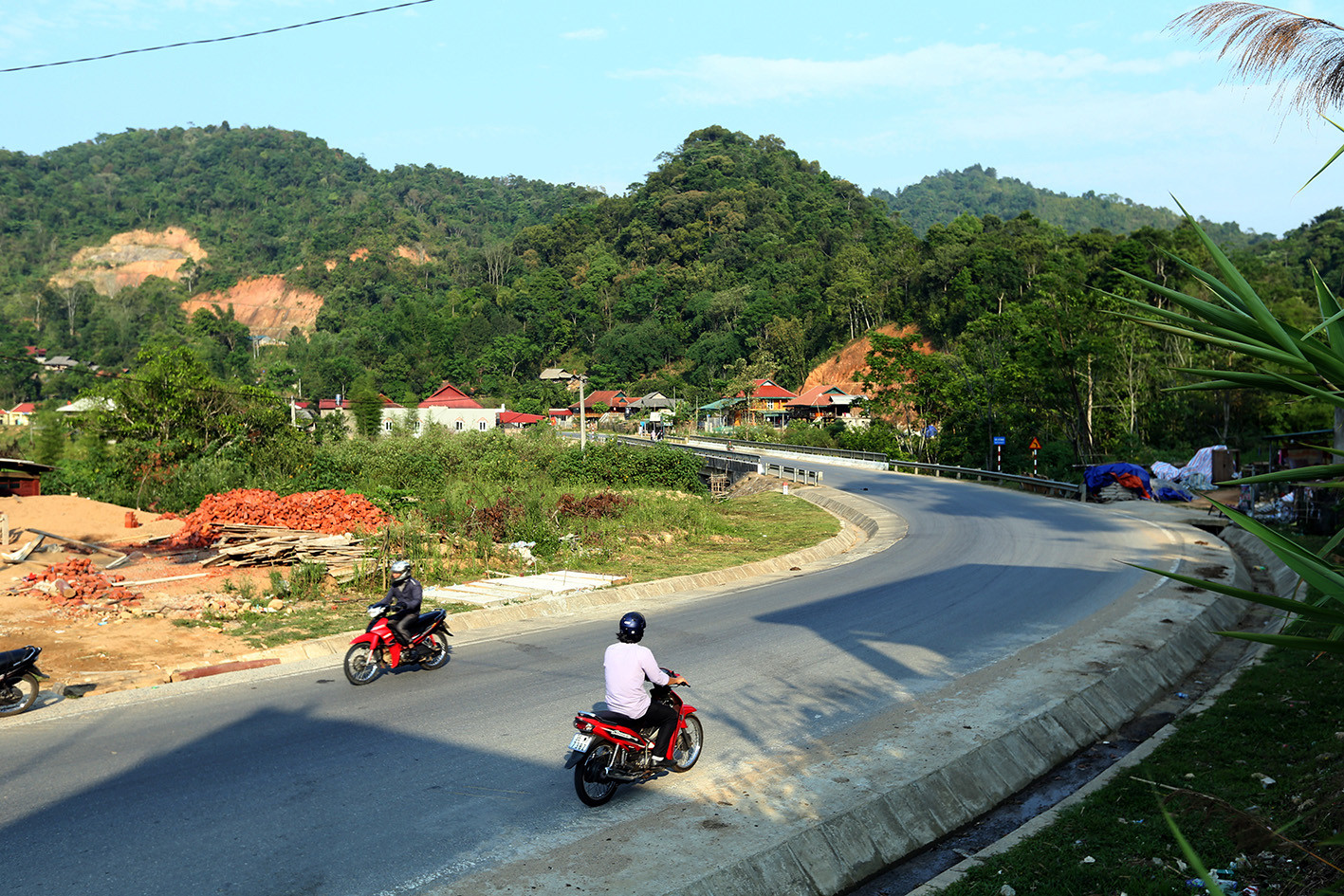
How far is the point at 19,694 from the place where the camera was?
999 cm

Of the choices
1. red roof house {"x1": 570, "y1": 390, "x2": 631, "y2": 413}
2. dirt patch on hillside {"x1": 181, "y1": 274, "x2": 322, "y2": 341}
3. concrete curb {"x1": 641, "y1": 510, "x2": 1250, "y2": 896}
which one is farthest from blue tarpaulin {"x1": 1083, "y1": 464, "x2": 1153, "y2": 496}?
dirt patch on hillside {"x1": 181, "y1": 274, "x2": 322, "y2": 341}

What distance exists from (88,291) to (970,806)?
607 ft

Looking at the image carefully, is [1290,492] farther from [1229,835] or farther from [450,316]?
[450,316]

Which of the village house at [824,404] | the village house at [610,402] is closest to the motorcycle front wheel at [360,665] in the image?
the village house at [824,404]

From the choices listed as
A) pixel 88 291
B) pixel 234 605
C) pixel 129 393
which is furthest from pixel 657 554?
pixel 88 291

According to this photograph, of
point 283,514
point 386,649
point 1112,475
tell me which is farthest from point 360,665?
point 1112,475

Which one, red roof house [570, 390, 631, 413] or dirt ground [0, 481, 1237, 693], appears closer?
dirt ground [0, 481, 1237, 693]

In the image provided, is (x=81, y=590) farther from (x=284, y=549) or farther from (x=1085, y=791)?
(x=1085, y=791)

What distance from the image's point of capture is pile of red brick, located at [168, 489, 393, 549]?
1919 centimetres

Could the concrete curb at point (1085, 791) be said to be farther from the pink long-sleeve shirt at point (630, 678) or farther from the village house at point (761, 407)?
the village house at point (761, 407)

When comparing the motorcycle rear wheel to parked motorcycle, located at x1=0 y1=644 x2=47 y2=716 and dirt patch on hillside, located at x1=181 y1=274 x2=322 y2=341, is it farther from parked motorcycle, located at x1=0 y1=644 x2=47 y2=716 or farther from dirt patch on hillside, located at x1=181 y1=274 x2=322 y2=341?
dirt patch on hillside, located at x1=181 y1=274 x2=322 y2=341

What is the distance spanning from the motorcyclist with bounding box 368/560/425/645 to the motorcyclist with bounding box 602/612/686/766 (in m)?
4.53

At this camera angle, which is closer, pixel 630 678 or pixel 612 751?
pixel 612 751

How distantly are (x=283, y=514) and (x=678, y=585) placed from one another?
28.1 feet
